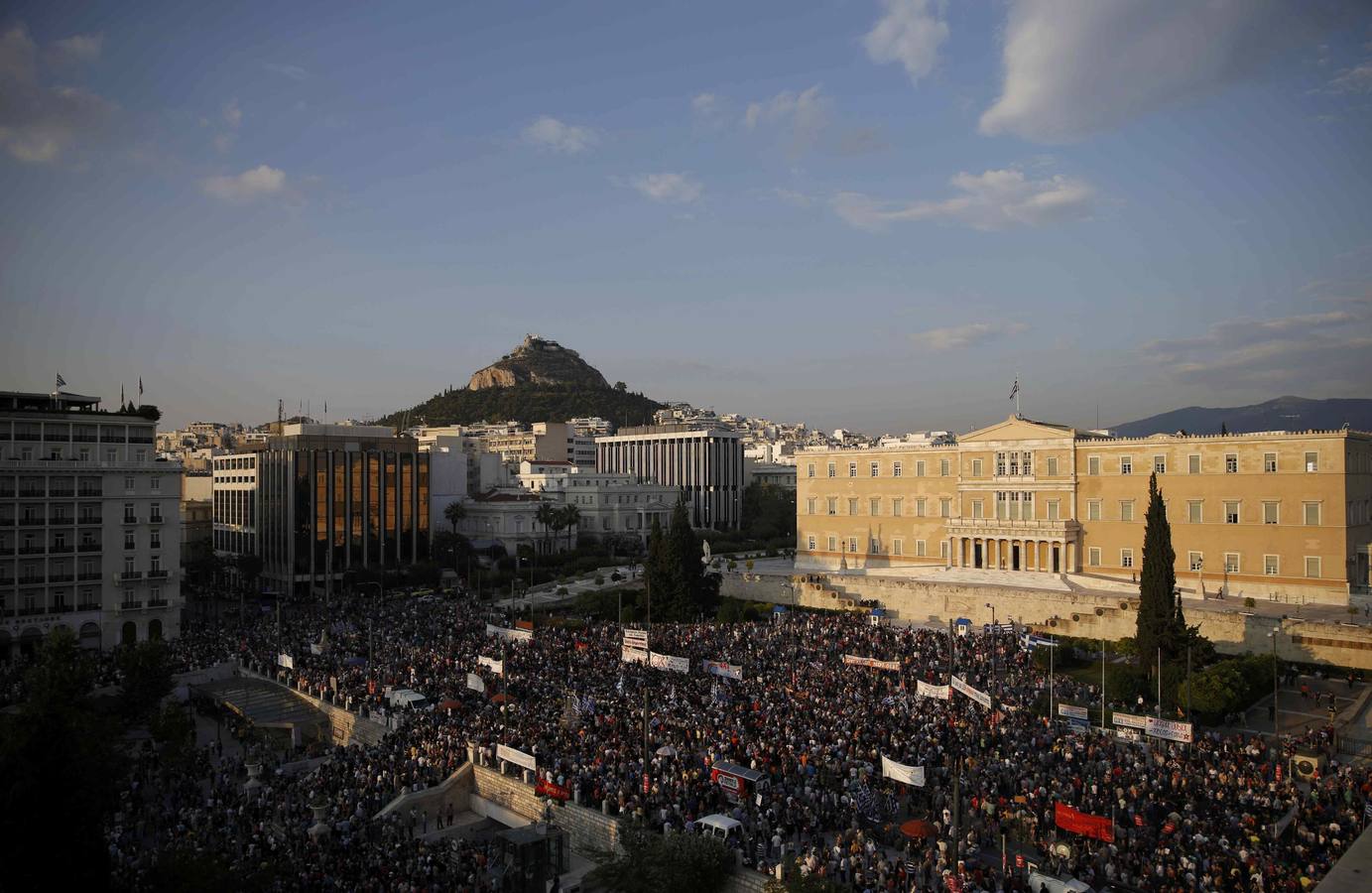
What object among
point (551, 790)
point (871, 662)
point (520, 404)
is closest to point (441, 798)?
point (551, 790)

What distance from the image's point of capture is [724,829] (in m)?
21.4

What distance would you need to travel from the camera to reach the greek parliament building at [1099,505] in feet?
154

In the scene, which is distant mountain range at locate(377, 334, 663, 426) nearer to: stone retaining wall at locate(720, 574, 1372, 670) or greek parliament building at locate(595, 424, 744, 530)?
greek parliament building at locate(595, 424, 744, 530)

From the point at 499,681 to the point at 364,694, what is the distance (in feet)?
17.5

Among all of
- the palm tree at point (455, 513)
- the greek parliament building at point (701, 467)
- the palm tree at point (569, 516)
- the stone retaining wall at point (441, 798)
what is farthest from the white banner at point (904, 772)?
the greek parliament building at point (701, 467)

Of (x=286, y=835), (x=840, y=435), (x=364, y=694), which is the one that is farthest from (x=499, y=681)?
(x=840, y=435)

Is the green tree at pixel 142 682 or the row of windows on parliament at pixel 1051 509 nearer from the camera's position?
the green tree at pixel 142 682

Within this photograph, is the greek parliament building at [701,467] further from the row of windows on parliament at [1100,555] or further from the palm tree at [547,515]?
the row of windows on parliament at [1100,555]

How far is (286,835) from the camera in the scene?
22.6 meters

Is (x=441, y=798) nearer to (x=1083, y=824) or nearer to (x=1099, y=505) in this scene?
(x=1083, y=824)

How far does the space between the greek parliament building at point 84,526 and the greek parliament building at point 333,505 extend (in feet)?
75.3

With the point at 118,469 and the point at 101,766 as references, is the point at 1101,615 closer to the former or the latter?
the point at 101,766

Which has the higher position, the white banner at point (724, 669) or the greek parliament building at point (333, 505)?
the greek parliament building at point (333, 505)

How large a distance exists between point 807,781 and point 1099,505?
122 feet
